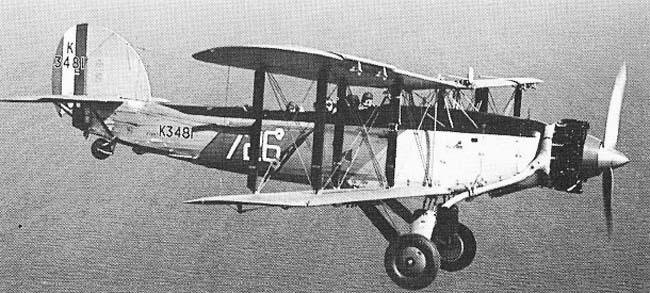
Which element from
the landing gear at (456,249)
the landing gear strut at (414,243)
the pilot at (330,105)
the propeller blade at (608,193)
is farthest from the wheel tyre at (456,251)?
the pilot at (330,105)

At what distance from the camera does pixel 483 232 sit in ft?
70.7

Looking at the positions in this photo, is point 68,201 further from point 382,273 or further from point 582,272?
point 582,272

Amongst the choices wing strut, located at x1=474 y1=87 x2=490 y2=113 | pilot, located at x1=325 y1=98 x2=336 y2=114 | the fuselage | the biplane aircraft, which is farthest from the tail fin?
wing strut, located at x1=474 y1=87 x2=490 y2=113

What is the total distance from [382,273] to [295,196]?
11.9 meters

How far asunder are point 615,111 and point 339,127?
13.4 feet

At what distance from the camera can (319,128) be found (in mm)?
9391

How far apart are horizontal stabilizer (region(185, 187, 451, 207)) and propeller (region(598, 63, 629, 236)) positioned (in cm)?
221

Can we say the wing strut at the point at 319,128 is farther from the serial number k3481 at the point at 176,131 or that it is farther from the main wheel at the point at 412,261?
the serial number k3481 at the point at 176,131

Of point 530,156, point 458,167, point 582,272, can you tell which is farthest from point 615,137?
point 582,272

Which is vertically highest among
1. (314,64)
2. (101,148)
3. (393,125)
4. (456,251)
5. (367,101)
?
(314,64)

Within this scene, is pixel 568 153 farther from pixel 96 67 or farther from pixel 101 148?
pixel 96 67

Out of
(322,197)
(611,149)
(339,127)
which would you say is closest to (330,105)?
(339,127)

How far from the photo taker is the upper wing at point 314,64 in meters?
8.28

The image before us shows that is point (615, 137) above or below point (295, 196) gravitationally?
above
